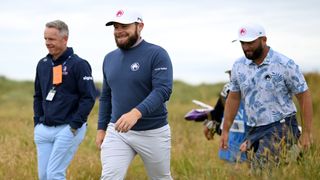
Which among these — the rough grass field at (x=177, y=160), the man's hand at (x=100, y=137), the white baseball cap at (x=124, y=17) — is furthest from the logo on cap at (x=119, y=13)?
the rough grass field at (x=177, y=160)

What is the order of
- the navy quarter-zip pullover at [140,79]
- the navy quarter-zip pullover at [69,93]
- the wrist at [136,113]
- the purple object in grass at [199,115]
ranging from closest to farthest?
1. the wrist at [136,113]
2. the navy quarter-zip pullover at [140,79]
3. the navy quarter-zip pullover at [69,93]
4. the purple object in grass at [199,115]

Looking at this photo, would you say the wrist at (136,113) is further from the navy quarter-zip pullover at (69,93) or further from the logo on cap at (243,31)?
the logo on cap at (243,31)

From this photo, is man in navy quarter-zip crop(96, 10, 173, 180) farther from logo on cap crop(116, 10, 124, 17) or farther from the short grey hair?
the short grey hair

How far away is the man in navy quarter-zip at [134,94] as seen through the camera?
6.72 m

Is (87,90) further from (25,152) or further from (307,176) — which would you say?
(25,152)

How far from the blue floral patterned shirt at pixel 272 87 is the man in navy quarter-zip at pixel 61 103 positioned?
163cm

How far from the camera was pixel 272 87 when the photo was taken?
7.30m

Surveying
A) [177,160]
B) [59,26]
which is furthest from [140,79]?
[177,160]

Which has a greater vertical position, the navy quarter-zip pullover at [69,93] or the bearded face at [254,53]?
the bearded face at [254,53]

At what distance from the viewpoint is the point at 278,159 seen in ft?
23.0

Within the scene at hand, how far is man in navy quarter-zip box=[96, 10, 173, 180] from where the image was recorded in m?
6.72

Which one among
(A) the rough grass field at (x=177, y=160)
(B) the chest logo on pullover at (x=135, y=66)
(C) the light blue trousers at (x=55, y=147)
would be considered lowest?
(A) the rough grass field at (x=177, y=160)

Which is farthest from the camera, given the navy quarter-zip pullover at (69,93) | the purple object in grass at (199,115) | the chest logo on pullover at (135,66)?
the purple object in grass at (199,115)

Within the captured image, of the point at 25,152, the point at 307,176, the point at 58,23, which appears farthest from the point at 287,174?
the point at 25,152
